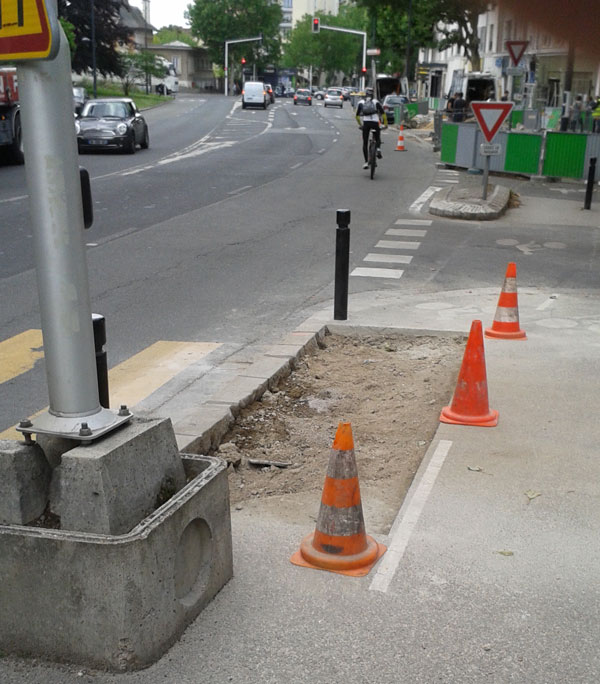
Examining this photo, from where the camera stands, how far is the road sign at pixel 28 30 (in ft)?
9.11

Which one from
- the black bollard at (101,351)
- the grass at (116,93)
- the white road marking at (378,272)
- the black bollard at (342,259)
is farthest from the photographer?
the grass at (116,93)

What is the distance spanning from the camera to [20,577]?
9.80 feet

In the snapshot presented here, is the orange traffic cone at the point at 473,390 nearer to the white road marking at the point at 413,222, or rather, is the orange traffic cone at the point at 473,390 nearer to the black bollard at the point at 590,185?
the white road marking at the point at 413,222

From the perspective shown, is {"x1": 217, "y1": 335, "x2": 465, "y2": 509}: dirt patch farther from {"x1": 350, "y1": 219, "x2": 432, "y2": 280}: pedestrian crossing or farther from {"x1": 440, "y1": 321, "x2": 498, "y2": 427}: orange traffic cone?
{"x1": 350, "y1": 219, "x2": 432, "y2": 280}: pedestrian crossing

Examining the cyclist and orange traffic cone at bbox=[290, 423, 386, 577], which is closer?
orange traffic cone at bbox=[290, 423, 386, 577]

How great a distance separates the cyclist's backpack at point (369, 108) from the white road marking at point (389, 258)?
33.3ft

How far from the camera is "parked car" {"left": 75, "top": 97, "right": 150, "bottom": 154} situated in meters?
27.2

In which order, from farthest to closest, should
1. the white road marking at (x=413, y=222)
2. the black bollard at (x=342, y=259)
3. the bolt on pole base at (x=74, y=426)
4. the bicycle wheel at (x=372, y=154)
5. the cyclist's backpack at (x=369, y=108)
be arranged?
the cyclist's backpack at (x=369, y=108) < the bicycle wheel at (x=372, y=154) < the white road marking at (x=413, y=222) < the black bollard at (x=342, y=259) < the bolt on pole base at (x=74, y=426)

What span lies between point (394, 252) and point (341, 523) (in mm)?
8838

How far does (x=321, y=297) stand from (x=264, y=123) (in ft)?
134

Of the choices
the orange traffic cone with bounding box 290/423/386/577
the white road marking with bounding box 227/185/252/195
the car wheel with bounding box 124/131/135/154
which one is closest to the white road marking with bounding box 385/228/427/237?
the white road marking with bounding box 227/185/252/195

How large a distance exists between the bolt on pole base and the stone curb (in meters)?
12.9

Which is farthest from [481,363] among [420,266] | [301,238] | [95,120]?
[95,120]

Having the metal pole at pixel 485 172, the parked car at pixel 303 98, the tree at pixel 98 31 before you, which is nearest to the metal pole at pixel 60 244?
the tree at pixel 98 31
